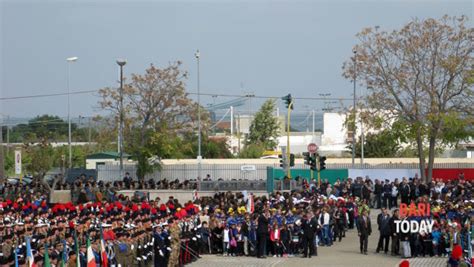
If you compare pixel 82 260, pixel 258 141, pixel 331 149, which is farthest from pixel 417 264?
pixel 331 149

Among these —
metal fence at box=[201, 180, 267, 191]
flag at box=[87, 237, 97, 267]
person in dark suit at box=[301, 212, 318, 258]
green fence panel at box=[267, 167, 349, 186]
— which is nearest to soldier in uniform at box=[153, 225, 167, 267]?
flag at box=[87, 237, 97, 267]

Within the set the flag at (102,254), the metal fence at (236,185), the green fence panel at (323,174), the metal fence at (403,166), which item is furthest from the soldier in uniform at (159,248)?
the metal fence at (403,166)

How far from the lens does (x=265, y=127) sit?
112500 millimetres

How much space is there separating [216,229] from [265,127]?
80045 millimetres

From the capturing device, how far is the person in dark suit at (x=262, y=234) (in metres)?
31.9

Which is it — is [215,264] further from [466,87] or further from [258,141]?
[258,141]

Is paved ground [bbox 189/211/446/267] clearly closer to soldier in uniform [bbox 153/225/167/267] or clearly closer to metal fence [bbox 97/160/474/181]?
soldier in uniform [bbox 153/225/167/267]

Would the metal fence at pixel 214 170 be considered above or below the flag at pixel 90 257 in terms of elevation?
above

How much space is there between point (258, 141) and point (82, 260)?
289ft

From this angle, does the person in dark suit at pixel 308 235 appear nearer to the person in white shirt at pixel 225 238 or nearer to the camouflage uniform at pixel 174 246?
the person in white shirt at pixel 225 238

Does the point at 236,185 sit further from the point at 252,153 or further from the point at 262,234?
the point at 252,153

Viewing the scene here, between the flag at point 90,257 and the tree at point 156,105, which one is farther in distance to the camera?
the tree at point 156,105

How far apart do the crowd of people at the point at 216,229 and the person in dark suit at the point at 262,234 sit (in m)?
0.03

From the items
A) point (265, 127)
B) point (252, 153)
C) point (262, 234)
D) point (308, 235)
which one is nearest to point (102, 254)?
point (262, 234)
